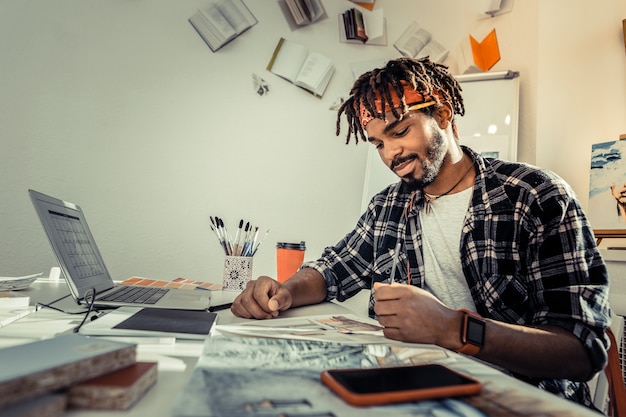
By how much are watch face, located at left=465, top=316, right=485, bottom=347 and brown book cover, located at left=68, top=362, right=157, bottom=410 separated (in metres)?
0.48

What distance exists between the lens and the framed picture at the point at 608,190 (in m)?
1.34

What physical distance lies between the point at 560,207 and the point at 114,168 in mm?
1374

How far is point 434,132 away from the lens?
1.06m

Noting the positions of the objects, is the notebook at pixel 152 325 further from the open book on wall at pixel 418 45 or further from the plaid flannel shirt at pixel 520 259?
the open book on wall at pixel 418 45

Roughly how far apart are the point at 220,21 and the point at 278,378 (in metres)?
1.55

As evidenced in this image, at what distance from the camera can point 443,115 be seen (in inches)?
43.0

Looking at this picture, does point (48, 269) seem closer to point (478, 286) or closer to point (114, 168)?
point (114, 168)

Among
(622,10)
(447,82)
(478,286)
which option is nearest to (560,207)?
(478,286)

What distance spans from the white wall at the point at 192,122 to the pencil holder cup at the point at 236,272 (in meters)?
0.44

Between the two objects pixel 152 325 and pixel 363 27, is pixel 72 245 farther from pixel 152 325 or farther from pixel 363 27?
pixel 363 27

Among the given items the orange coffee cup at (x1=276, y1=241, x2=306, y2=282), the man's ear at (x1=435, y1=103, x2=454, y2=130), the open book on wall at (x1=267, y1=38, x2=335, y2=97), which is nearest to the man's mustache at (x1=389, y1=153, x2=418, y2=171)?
the man's ear at (x1=435, y1=103, x2=454, y2=130)

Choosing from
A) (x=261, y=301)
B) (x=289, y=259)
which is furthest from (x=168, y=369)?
(x=289, y=259)

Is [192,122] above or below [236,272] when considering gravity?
above

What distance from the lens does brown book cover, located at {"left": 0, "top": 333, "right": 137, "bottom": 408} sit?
0.89ft
